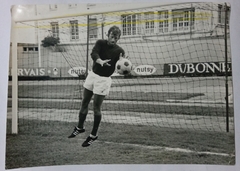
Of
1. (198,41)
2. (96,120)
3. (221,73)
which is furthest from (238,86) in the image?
(96,120)

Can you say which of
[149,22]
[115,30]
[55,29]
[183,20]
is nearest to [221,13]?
[183,20]

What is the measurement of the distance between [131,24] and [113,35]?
3.2 inches

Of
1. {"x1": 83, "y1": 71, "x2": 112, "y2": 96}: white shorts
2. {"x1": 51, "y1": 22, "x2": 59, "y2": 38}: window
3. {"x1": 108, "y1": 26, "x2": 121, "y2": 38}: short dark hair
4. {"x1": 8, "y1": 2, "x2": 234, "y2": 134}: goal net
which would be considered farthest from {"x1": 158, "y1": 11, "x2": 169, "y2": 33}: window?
{"x1": 51, "y1": 22, "x2": 59, "y2": 38}: window

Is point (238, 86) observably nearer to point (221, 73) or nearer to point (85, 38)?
point (221, 73)

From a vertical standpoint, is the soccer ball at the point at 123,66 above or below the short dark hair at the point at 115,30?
below

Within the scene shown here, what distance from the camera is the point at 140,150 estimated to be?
0.95 meters

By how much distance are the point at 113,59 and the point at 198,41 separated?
34 cm

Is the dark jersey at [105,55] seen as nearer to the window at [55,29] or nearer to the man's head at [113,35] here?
the man's head at [113,35]

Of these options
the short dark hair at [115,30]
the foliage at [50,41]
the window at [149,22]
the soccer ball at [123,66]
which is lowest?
the soccer ball at [123,66]

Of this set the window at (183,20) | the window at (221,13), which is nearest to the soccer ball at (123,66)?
the window at (183,20)

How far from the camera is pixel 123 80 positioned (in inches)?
37.4

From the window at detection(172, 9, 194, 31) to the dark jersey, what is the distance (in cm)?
23

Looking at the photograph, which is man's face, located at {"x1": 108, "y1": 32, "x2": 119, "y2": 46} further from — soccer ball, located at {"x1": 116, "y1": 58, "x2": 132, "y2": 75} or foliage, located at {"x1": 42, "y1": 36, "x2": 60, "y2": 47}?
foliage, located at {"x1": 42, "y1": 36, "x2": 60, "y2": 47}

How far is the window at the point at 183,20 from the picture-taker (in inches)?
37.7
